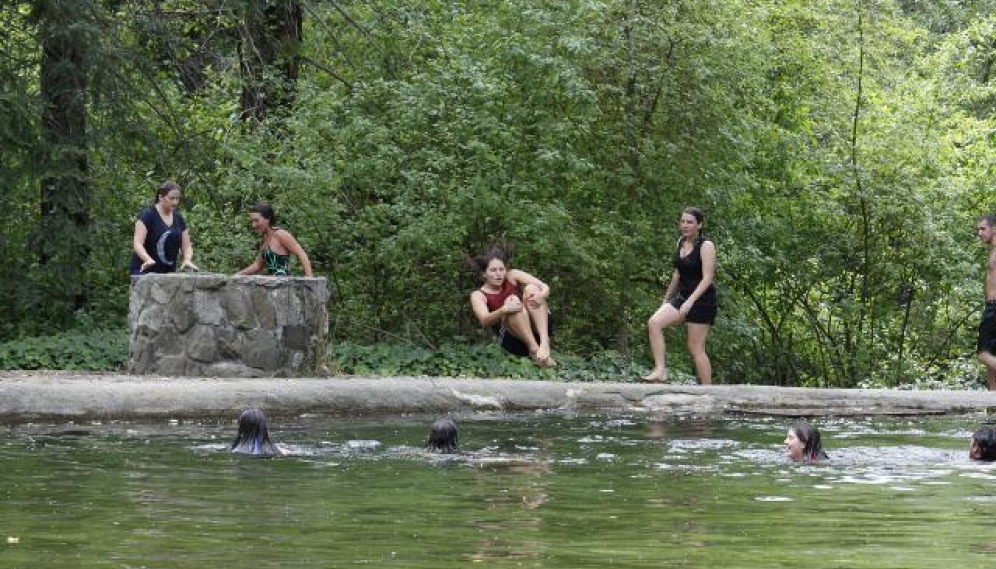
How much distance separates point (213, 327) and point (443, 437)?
501 centimetres

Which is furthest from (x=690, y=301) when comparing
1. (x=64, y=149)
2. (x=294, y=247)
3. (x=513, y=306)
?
(x=64, y=149)

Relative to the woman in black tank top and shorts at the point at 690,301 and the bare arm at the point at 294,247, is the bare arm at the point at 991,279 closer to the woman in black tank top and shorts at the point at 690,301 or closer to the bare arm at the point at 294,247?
the woman in black tank top and shorts at the point at 690,301

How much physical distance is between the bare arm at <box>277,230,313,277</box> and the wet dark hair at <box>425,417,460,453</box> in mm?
5980

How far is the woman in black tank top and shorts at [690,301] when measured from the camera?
54.7 ft

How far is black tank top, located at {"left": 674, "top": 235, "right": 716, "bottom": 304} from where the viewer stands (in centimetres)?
1675

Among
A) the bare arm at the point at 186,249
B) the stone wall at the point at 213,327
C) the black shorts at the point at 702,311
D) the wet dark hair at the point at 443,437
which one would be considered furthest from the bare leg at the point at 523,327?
the wet dark hair at the point at 443,437

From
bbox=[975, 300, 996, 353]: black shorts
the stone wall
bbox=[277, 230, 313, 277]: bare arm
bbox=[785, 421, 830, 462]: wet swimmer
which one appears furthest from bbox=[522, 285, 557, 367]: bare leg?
bbox=[785, 421, 830, 462]: wet swimmer

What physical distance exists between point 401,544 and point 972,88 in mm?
23415

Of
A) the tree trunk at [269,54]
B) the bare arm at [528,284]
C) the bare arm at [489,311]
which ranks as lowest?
the bare arm at [489,311]

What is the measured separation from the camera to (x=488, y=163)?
18953mm

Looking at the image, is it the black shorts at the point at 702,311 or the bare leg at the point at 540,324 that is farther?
the bare leg at the point at 540,324

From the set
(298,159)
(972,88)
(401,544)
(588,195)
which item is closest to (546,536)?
(401,544)

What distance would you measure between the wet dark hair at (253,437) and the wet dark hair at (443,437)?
995 mm

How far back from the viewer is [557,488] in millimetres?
9852
